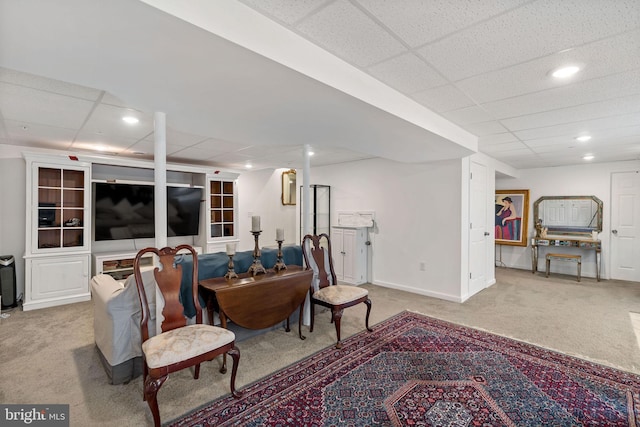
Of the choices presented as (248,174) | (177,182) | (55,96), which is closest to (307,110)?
(55,96)

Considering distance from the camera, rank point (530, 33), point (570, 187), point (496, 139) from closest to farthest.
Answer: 1. point (530, 33)
2. point (496, 139)
3. point (570, 187)

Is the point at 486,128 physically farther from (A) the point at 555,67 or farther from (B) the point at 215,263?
(B) the point at 215,263

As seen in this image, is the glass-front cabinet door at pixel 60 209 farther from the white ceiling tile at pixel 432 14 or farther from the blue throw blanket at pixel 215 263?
the white ceiling tile at pixel 432 14

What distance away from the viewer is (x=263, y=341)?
9.38ft

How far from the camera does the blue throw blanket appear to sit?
244 cm

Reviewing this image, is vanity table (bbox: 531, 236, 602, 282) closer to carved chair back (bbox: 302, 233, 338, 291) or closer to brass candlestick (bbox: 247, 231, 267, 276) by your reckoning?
carved chair back (bbox: 302, 233, 338, 291)

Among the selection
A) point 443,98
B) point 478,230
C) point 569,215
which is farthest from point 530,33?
point 569,215

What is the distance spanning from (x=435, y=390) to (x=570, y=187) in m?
5.84

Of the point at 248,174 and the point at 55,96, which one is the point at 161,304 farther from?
the point at 248,174

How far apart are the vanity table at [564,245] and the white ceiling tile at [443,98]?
4.64m

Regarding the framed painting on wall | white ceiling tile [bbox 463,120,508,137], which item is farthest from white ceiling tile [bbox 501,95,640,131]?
the framed painting on wall

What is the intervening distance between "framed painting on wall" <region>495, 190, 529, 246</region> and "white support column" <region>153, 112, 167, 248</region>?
6.78 meters

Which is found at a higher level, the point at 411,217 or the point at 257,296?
the point at 411,217

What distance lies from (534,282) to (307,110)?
5.25 m
